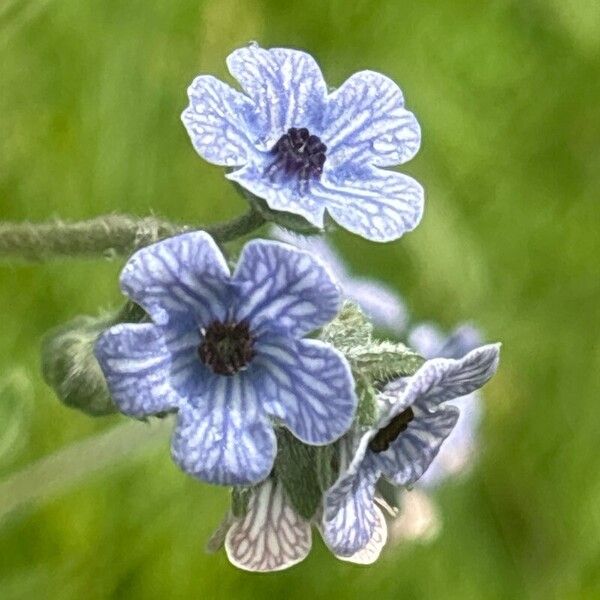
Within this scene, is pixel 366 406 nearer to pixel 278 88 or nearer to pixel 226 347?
pixel 226 347

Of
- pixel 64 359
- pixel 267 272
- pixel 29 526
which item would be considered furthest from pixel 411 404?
pixel 29 526

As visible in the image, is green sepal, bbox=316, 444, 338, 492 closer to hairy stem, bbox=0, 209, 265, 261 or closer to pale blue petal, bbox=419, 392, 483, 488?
hairy stem, bbox=0, 209, 265, 261

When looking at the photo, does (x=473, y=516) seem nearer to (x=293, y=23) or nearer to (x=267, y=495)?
(x=293, y=23)

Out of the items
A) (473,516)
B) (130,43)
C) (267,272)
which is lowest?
(473,516)

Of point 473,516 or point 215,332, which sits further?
point 473,516

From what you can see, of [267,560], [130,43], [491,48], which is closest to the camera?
[267,560]

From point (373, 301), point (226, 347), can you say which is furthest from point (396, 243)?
point (226, 347)

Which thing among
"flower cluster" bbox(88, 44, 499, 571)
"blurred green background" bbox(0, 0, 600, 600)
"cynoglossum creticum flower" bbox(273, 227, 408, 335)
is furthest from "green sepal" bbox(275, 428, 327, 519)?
"blurred green background" bbox(0, 0, 600, 600)

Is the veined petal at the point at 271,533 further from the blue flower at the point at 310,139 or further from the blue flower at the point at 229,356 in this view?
the blue flower at the point at 310,139
